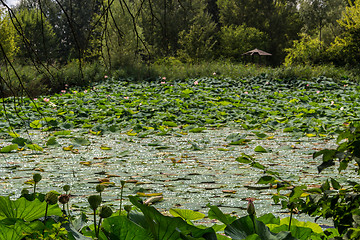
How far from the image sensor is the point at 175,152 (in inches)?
134

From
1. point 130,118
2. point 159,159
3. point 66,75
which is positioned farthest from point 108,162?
point 66,75

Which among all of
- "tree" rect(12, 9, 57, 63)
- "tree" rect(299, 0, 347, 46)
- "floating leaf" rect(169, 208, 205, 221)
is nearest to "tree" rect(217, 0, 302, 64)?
"tree" rect(299, 0, 347, 46)

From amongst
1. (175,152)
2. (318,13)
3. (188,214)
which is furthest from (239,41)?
(188,214)

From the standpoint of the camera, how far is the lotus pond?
82.7 inches

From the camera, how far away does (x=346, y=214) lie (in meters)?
0.92

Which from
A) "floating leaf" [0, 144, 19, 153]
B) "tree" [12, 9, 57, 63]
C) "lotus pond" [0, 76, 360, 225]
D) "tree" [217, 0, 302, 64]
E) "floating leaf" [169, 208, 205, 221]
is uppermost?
"tree" [217, 0, 302, 64]

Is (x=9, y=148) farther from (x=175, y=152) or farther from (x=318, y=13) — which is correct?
(x=318, y=13)

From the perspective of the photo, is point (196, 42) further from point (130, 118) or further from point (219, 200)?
point (219, 200)

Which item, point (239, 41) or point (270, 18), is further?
point (270, 18)

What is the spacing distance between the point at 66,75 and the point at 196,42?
10.6 meters

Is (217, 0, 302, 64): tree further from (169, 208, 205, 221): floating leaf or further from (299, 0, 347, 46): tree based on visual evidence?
(169, 208, 205, 221): floating leaf

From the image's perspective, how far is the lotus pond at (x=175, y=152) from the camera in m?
2.10

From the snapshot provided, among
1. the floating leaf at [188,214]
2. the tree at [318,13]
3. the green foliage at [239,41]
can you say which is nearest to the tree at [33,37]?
the floating leaf at [188,214]

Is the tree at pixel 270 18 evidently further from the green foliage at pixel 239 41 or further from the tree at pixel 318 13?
the green foliage at pixel 239 41
